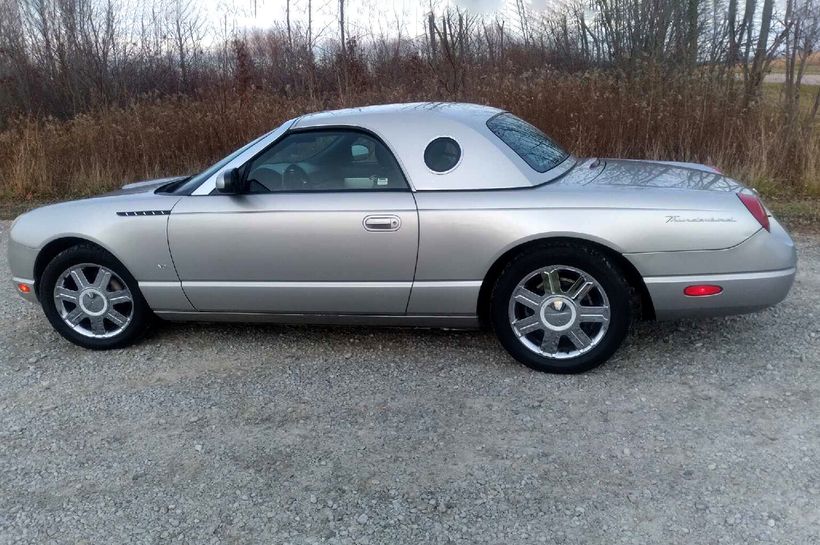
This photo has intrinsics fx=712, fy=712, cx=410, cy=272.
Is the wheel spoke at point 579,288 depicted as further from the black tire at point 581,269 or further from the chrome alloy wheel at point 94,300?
the chrome alloy wheel at point 94,300

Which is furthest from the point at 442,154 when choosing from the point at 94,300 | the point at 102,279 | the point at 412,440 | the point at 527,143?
the point at 94,300

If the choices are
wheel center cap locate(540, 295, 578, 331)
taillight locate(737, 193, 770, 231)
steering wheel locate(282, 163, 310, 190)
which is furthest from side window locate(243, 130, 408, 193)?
taillight locate(737, 193, 770, 231)

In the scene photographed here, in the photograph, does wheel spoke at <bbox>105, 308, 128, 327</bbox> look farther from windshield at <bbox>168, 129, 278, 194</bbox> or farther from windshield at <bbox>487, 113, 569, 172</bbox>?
windshield at <bbox>487, 113, 569, 172</bbox>

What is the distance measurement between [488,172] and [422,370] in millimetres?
1183

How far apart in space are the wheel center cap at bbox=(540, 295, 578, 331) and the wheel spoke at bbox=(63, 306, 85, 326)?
9.56 feet

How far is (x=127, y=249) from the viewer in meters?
4.36

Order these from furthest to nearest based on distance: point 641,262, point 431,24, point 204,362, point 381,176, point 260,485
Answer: point 431,24 → point 204,362 → point 381,176 → point 641,262 → point 260,485

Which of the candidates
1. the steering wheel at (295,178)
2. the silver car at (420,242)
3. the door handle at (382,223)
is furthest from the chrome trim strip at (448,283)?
the steering wheel at (295,178)

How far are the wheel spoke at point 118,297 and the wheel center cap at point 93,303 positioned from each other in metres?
0.04

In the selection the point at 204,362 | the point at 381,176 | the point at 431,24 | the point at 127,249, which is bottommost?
the point at 204,362

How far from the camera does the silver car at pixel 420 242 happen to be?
12.2ft

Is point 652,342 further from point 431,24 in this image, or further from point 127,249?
point 431,24

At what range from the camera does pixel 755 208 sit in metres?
3.74

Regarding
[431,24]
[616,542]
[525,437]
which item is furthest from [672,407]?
[431,24]
